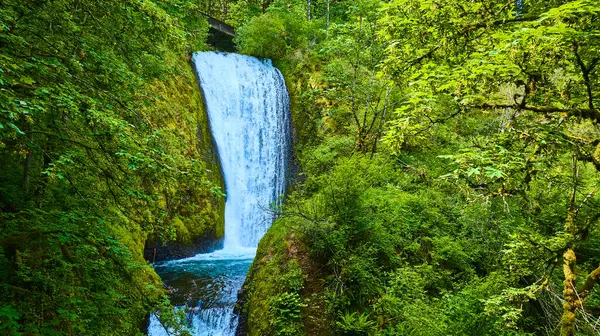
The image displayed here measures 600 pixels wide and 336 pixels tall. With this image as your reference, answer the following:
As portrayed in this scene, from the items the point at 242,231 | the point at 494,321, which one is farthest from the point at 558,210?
the point at 242,231

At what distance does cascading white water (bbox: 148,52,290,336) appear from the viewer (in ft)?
43.4

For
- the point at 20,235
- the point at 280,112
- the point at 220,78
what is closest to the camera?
the point at 20,235

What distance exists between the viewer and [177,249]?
35.9 feet

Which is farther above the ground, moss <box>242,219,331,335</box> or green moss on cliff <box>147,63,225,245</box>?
green moss on cliff <box>147,63,225,245</box>

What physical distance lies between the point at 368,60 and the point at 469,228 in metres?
5.71

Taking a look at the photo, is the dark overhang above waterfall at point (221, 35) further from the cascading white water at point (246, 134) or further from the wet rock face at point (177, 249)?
the wet rock face at point (177, 249)

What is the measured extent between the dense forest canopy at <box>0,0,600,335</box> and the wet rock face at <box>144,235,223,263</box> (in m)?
2.61

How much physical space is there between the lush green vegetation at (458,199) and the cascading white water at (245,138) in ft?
16.4

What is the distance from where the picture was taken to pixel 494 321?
4738mm

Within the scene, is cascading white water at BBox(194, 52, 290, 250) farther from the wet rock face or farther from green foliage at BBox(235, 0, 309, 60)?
green foliage at BBox(235, 0, 309, 60)

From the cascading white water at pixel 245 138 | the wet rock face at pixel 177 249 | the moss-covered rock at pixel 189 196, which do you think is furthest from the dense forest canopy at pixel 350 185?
the cascading white water at pixel 245 138

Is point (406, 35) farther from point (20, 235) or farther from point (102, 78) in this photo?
point (20, 235)

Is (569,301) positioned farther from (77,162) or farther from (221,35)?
(221,35)

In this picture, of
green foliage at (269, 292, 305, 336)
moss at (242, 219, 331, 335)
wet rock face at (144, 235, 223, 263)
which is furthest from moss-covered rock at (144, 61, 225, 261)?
green foliage at (269, 292, 305, 336)
